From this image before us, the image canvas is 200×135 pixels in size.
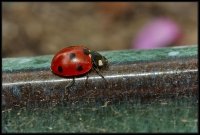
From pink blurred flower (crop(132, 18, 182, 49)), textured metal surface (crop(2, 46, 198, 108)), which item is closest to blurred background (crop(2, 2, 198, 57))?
pink blurred flower (crop(132, 18, 182, 49))

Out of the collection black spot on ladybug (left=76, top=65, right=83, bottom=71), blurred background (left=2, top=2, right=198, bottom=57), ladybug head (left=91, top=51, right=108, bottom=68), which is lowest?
blurred background (left=2, top=2, right=198, bottom=57)

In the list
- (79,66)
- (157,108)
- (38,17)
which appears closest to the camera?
(157,108)

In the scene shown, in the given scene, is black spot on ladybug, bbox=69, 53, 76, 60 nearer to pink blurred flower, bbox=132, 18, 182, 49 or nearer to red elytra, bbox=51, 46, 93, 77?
red elytra, bbox=51, 46, 93, 77

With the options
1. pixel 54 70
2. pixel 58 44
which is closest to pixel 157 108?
pixel 54 70

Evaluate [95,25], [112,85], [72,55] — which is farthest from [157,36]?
[112,85]

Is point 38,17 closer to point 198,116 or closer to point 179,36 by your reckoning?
point 179,36

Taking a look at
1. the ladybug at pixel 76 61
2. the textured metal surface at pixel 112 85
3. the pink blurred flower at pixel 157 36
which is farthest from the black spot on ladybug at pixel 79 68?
the pink blurred flower at pixel 157 36

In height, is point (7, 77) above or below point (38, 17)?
above
